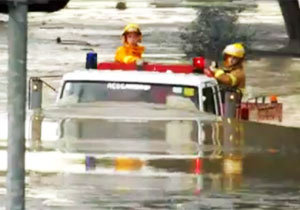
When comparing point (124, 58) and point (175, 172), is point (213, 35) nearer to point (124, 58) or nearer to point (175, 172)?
point (124, 58)

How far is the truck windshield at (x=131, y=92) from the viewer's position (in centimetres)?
1178

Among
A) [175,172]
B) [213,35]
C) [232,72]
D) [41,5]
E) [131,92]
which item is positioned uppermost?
[41,5]

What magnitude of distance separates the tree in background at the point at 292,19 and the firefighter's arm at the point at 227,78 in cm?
2052

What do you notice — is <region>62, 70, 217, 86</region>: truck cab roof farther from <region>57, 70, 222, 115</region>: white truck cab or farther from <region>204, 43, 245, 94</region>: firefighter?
<region>204, 43, 245, 94</region>: firefighter

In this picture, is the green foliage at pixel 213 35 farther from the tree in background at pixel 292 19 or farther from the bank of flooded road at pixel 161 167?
the bank of flooded road at pixel 161 167

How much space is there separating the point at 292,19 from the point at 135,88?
2359 centimetres

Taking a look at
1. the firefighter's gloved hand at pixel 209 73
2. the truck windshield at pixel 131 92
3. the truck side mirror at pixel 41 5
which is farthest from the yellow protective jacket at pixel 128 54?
the truck side mirror at pixel 41 5

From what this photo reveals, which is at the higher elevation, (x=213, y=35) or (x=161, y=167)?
(x=213, y=35)

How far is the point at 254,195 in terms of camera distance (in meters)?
9.80

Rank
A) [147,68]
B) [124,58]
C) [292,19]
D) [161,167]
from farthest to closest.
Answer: [292,19] < [124,58] < [147,68] < [161,167]

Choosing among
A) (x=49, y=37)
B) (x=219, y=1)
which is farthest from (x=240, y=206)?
(x=219, y=1)

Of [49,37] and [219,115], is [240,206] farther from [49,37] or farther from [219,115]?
[49,37]

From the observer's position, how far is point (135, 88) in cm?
1180

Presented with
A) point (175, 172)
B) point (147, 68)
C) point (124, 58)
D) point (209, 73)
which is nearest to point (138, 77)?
point (147, 68)
